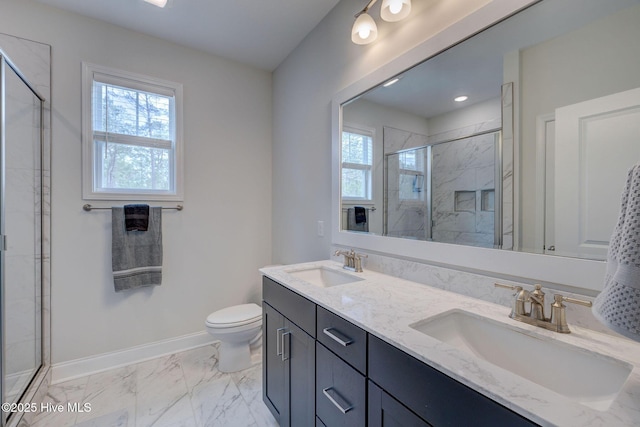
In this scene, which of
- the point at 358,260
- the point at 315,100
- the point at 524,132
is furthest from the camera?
the point at 315,100

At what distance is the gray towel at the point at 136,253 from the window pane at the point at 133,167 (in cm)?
22

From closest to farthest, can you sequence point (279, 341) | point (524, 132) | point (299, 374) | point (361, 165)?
point (524, 132) < point (299, 374) < point (279, 341) < point (361, 165)

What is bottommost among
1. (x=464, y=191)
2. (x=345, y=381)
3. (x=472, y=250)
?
(x=345, y=381)

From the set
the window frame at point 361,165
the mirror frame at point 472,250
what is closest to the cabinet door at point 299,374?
the mirror frame at point 472,250

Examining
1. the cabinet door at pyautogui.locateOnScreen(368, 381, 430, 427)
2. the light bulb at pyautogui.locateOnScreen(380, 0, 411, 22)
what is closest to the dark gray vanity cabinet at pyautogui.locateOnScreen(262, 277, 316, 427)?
the cabinet door at pyautogui.locateOnScreen(368, 381, 430, 427)

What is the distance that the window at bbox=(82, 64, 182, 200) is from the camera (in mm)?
2051

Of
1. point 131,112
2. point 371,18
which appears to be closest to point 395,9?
point 371,18

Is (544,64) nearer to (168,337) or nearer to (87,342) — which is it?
(168,337)

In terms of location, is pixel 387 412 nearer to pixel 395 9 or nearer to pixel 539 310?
pixel 539 310

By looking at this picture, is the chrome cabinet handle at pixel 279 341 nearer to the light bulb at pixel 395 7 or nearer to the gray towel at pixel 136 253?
the gray towel at pixel 136 253

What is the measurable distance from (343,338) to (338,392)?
0.67ft

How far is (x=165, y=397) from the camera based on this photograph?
1772 mm

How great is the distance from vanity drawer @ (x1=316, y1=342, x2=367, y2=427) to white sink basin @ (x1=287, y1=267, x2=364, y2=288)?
55 cm

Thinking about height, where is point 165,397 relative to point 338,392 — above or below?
below
